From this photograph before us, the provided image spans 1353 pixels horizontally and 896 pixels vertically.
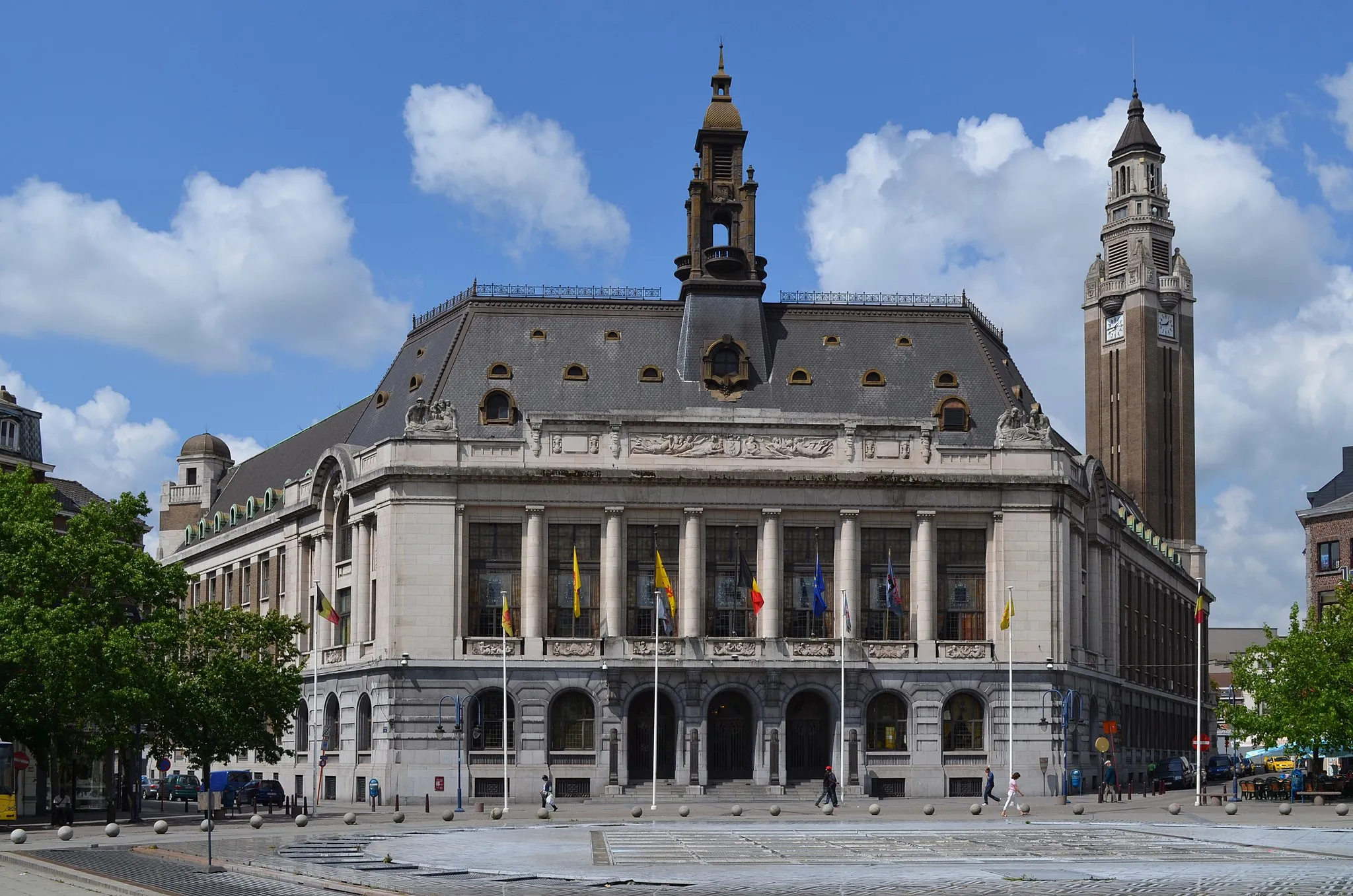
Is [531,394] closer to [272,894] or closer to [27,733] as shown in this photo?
[27,733]

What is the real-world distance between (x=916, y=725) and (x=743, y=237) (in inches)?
1137

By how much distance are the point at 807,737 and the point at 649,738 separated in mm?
Answer: 7826

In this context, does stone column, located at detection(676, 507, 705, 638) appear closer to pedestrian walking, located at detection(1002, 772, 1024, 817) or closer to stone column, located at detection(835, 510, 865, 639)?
stone column, located at detection(835, 510, 865, 639)

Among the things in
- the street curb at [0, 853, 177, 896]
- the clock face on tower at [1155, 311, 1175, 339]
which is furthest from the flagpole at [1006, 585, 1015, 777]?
the clock face on tower at [1155, 311, 1175, 339]

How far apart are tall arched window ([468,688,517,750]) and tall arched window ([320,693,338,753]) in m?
11.1

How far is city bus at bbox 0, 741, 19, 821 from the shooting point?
68.2m

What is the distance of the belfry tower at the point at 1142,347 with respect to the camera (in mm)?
181875

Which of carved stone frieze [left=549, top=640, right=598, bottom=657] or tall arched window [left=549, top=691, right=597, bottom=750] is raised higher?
carved stone frieze [left=549, top=640, right=598, bottom=657]

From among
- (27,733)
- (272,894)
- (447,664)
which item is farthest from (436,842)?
(447,664)

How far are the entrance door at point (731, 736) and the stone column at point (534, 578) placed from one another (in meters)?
9.50

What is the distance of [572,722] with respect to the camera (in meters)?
93.1

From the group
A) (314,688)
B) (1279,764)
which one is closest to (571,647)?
(314,688)

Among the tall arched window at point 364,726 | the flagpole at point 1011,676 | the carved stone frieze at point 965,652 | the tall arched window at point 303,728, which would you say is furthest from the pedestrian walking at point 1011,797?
the tall arched window at point 303,728

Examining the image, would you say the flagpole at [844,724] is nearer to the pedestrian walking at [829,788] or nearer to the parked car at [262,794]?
the pedestrian walking at [829,788]
